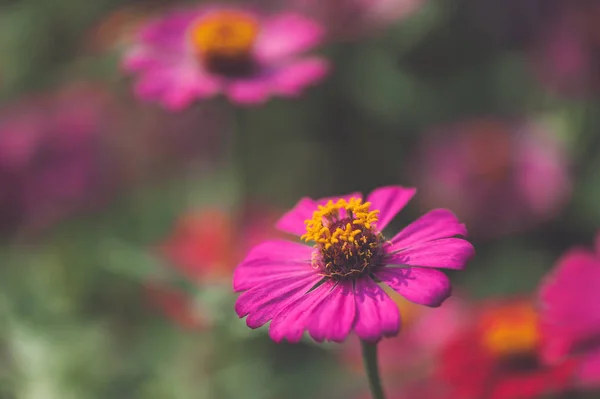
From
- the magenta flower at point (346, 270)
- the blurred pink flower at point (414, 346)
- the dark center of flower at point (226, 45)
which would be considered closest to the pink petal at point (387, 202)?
the magenta flower at point (346, 270)

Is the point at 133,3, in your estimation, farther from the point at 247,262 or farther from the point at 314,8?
the point at 247,262

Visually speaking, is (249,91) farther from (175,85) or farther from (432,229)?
(432,229)

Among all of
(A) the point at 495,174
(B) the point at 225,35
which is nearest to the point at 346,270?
(B) the point at 225,35

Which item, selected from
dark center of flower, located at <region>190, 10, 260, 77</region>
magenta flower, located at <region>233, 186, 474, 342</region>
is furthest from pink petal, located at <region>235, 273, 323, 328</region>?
dark center of flower, located at <region>190, 10, 260, 77</region>

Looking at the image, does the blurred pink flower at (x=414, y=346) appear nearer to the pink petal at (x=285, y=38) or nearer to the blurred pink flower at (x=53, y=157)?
the pink petal at (x=285, y=38)

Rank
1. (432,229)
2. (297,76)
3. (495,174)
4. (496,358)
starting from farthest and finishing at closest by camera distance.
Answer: (495,174), (297,76), (496,358), (432,229)

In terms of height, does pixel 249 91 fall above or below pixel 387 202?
above

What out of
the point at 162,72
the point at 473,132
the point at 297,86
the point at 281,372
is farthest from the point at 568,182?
the point at 162,72
